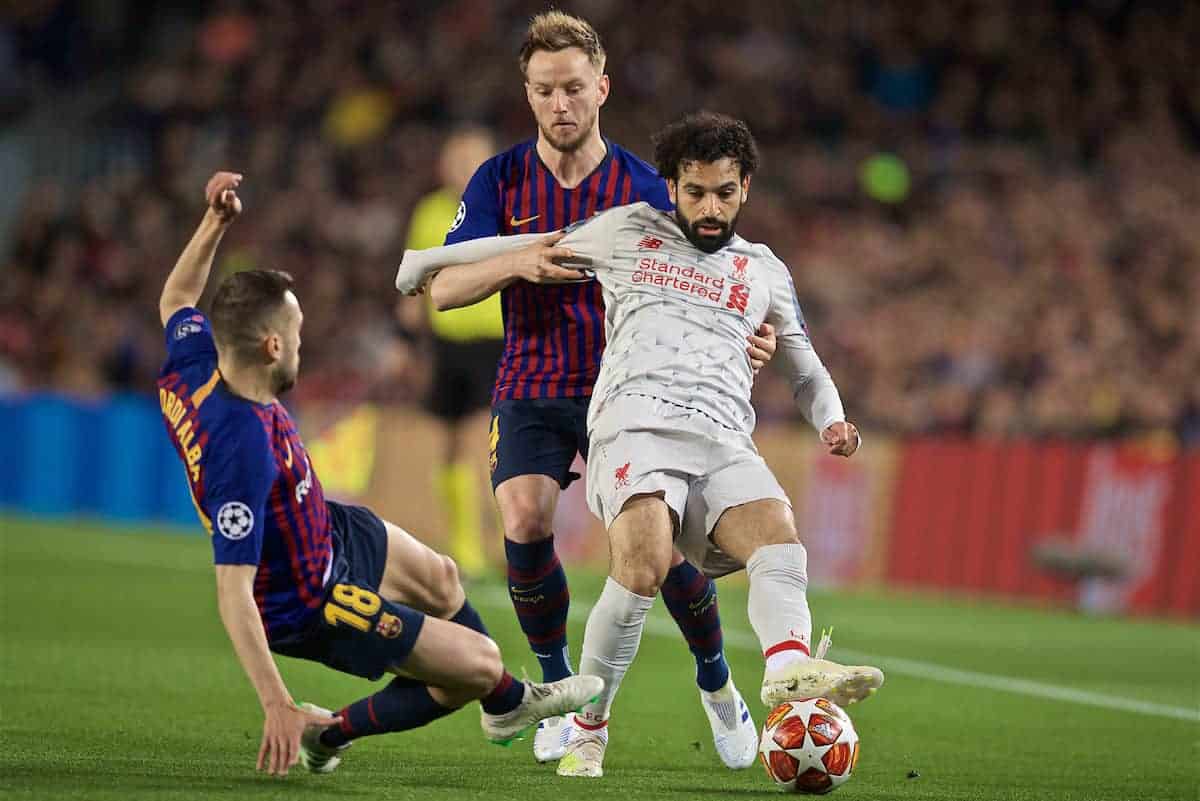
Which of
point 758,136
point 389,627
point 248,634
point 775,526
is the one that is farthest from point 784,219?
point 248,634

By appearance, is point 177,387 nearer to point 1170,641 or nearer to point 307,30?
point 1170,641

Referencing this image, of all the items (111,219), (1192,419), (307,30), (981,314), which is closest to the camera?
(1192,419)

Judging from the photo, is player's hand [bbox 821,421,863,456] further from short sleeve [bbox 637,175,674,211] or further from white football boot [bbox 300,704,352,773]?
white football boot [bbox 300,704,352,773]

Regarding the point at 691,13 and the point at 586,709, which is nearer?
the point at 586,709

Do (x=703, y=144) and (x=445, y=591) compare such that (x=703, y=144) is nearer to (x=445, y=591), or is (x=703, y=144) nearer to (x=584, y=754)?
(x=445, y=591)

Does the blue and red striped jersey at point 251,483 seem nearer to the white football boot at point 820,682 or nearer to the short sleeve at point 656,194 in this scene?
the white football boot at point 820,682

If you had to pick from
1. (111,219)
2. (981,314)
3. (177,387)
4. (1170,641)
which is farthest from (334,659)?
(111,219)

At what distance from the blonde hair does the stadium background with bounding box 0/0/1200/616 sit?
29.2ft

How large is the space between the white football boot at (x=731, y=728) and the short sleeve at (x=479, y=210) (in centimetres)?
163

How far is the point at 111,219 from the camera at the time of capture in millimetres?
20234

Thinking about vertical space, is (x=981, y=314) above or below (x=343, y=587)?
above

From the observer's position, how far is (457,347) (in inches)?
443

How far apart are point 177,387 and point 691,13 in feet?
58.3

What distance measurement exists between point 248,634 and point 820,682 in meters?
1.50
